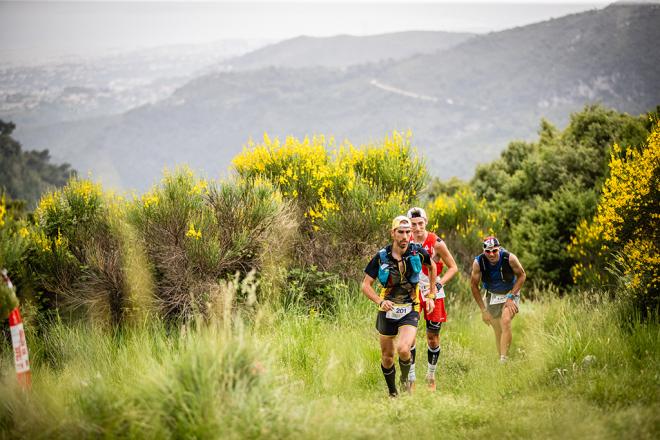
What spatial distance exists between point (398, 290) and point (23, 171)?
271 ft

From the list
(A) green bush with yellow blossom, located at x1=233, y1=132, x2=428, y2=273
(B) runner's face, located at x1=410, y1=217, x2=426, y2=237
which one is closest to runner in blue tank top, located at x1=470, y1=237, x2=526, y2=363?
(B) runner's face, located at x1=410, y1=217, x2=426, y2=237

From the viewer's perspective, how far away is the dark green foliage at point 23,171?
7225 cm

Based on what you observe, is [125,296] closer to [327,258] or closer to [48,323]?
[48,323]

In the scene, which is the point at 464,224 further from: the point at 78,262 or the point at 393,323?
the point at 393,323

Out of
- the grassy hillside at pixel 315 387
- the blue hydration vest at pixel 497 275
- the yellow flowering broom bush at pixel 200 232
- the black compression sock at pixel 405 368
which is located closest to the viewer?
the grassy hillside at pixel 315 387

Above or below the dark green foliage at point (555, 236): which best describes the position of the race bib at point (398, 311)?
above

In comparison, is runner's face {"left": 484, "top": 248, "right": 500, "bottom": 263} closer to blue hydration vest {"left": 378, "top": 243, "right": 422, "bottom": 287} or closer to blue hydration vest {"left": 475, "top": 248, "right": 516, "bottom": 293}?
blue hydration vest {"left": 475, "top": 248, "right": 516, "bottom": 293}

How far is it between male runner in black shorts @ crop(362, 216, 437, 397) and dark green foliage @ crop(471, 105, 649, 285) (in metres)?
12.0

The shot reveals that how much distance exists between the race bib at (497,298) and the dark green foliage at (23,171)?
Answer: 71854 millimetres

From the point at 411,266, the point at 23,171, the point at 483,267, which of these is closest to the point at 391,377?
the point at 411,266

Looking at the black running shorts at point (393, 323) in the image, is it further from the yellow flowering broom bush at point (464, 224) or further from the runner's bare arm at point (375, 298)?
the yellow flowering broom bush at point (464, 224)

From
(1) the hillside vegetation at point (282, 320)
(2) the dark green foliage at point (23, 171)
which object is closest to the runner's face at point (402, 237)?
(1) the hillside vegetation at point (282, 320)

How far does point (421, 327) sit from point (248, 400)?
606cm

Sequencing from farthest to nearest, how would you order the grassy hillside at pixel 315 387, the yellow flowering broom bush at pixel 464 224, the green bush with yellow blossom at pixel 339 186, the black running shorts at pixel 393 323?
the yellow flowering broom bush at pixel 464 224 < the green bush with yellow blossom at pixel 339 186 < the black running shorts at pixel 393 323 < the grassy hillside at pixel 315 387
